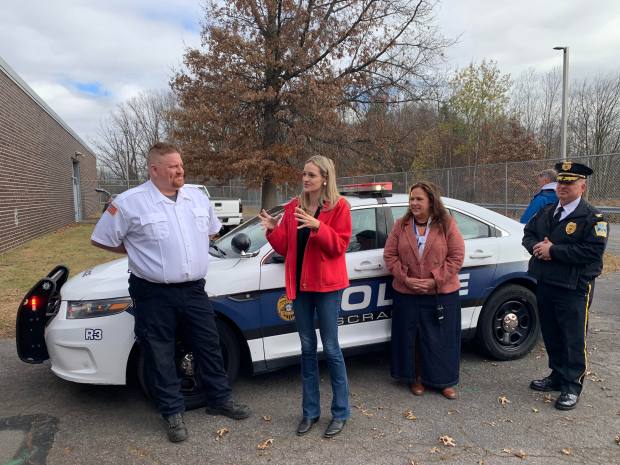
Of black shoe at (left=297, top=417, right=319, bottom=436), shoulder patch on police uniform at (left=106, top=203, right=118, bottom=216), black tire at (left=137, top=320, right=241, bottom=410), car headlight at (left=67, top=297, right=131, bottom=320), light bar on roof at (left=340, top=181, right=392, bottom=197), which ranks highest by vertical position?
light bar on roof at (left=340, top=181, right=392, bottom=197)

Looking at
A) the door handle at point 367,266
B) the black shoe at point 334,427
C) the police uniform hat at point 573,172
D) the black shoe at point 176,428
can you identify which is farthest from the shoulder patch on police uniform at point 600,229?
the black shoe at point 176,428

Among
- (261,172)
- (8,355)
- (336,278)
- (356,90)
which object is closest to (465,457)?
(336,278)

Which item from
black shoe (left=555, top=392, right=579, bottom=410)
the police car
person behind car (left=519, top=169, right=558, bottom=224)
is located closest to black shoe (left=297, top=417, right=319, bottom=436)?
the police car

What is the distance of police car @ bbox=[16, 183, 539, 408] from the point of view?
336 cm

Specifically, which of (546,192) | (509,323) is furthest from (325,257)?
(546,192)

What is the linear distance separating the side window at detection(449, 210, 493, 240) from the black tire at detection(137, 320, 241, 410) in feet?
7.42

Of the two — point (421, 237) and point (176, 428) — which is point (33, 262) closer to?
point (176, 428)

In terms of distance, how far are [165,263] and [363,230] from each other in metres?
1.74

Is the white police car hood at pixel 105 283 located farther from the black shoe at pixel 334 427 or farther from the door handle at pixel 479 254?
the door handle at pixel 479 254

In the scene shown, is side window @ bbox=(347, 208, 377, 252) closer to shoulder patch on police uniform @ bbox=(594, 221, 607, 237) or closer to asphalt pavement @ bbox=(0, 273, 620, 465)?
asphalt pavement @ bbox=(0, 273, 620, 465)

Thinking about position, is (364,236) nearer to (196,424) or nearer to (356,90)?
(196,424)

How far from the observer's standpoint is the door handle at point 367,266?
384cm

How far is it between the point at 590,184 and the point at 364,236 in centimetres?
1394

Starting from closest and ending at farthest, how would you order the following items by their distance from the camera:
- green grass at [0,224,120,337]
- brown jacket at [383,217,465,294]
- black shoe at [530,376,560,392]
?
brown jacket at [383,217,465,294] → black shoe at [530,376,560,392] → green grass at [0,224,120,337]
